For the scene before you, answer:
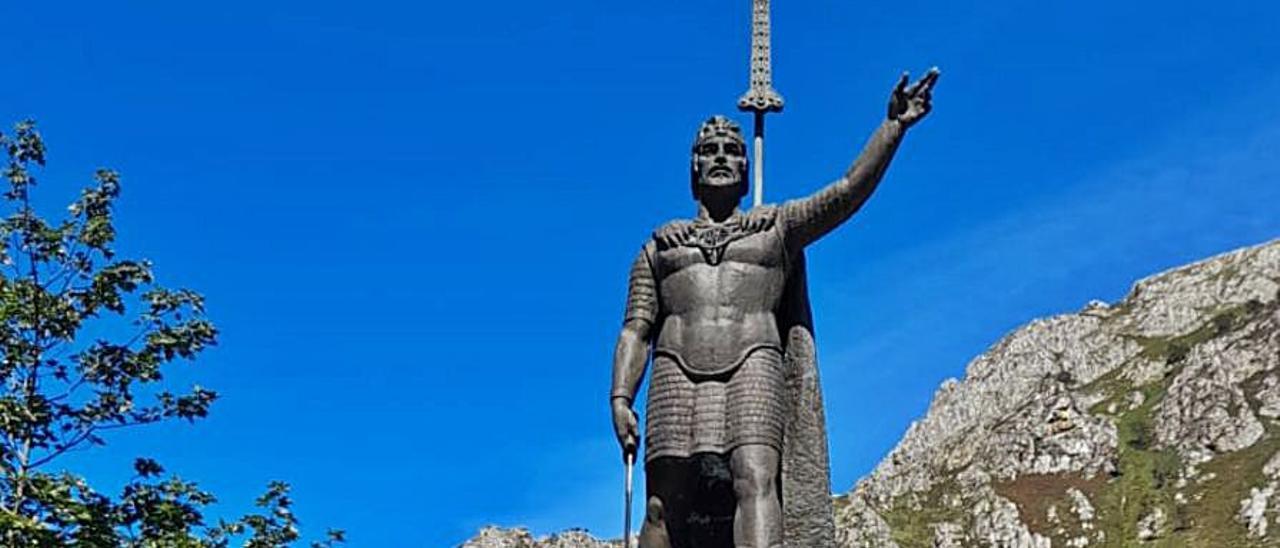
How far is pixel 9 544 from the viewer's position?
2323 cm

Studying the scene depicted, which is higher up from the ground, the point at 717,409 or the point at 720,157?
the point at 720,157

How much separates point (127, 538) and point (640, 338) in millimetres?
14052

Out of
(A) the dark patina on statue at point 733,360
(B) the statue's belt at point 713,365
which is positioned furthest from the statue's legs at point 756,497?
(B) the statue's belt at point 713,365

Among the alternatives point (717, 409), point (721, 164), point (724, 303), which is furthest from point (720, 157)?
point (717, 409)

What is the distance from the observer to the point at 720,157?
14.7 metres

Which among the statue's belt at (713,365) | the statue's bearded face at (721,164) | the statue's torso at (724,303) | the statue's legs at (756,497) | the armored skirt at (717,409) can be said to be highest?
the statue's bearded face at (721,164)

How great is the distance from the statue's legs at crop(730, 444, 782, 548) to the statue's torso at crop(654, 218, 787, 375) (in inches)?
30.8

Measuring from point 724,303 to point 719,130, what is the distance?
1638mm

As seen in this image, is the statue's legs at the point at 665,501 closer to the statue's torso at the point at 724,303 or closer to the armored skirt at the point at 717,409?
the armored skirt at the point at 717,409

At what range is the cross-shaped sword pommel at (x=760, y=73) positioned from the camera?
1524cm

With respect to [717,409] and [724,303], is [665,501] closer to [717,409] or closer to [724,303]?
[717,409]

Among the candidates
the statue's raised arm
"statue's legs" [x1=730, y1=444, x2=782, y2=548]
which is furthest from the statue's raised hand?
"statue's legs" [x1=730, y1=444, x2=782, y2=548]

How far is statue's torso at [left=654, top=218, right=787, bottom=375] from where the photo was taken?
46.1ft

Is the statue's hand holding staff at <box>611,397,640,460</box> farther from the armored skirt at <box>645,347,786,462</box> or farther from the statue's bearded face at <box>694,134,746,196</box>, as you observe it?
the statue's bearded face at <box>694,134,746,196</box>
